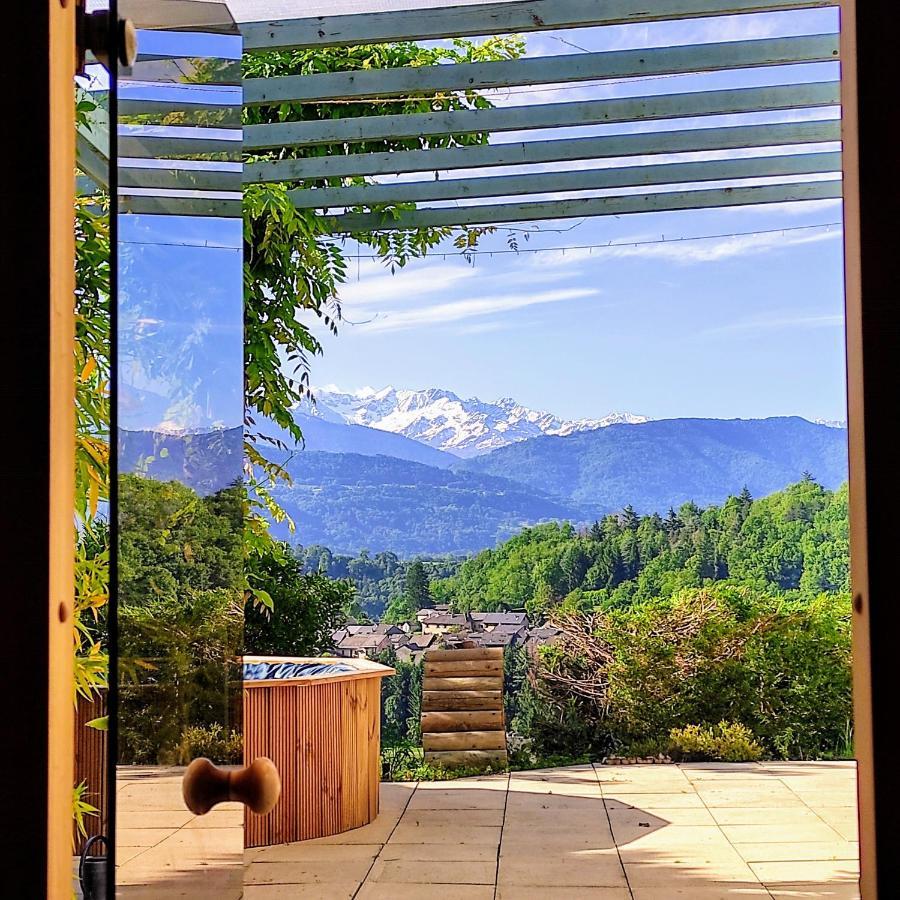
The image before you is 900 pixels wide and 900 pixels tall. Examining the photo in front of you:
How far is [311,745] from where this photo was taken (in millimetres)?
4691

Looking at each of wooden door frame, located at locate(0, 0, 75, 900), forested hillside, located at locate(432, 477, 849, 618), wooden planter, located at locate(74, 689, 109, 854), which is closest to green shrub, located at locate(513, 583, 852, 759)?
forested hillside, located at locate(432, 477, 849, 618)

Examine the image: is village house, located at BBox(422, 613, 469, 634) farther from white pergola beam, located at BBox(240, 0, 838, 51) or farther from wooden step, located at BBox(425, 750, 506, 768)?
white pergola beam, located at BBox(240, 0, 838, 51)

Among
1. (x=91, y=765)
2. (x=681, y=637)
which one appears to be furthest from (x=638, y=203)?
(x=91, y=765)

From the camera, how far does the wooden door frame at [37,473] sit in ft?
2.95

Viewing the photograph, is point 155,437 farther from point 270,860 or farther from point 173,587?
point 270,860

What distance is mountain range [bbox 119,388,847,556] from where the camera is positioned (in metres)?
7.20

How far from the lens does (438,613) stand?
23.0 ft

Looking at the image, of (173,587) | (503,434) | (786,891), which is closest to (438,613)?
(503,434)

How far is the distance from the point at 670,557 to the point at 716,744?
120 centimetres

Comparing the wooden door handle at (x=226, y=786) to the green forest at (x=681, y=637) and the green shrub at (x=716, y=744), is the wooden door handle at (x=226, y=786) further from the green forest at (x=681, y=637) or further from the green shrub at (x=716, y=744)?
the green shrub at (x=716, y=744)

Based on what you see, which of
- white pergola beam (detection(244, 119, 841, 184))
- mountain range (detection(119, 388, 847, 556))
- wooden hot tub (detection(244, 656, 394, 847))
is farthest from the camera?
mountain range (detection(119, 388, 847, 556))

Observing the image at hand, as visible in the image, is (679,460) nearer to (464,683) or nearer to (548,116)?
(464,683)

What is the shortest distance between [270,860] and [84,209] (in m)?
3.01

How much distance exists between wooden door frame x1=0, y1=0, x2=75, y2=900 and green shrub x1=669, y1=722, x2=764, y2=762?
19.4 ft
